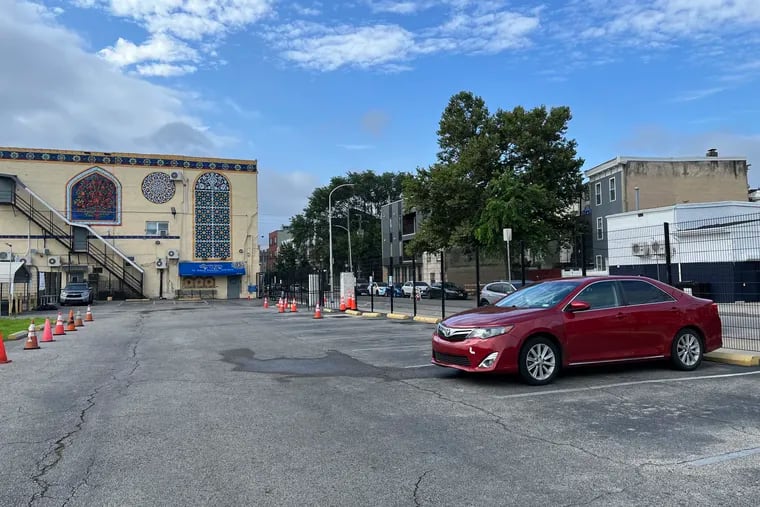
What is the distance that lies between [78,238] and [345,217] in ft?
131

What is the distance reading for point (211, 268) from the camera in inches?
1933

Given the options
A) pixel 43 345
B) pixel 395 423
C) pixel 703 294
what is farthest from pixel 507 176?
pixel 395 423

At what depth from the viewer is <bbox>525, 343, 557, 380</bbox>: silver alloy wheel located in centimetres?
797

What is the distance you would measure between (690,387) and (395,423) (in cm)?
427

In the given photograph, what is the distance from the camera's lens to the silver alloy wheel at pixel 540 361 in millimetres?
7969

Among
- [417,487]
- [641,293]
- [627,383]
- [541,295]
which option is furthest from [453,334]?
[417,487]

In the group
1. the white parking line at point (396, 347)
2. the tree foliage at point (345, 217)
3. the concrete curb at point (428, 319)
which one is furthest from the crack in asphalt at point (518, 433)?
the tree foliage at point (345, 217)

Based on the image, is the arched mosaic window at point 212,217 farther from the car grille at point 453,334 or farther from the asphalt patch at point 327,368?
the car grille at point 453,334

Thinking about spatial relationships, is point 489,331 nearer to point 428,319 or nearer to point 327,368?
point 327,368

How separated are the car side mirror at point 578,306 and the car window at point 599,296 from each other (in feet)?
0.90

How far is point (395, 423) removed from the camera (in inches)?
244

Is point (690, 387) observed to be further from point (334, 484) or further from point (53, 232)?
point (53, 232)

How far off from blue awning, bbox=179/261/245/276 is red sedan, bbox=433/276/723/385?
4255cm

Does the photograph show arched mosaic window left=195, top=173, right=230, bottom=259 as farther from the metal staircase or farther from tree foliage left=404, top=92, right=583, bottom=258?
tree foliage left=404, top=92, right=583, bottom=258
